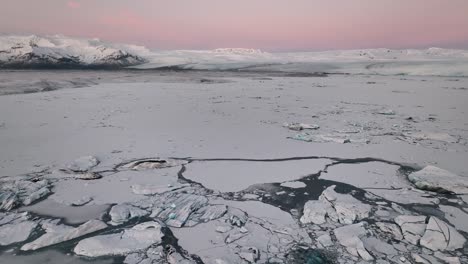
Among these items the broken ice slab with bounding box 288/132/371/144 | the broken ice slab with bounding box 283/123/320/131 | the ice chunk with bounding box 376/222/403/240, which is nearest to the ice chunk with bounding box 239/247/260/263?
the ice chunk with bounding box 376/222/403/240

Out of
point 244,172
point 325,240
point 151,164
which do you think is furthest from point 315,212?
point 151,164

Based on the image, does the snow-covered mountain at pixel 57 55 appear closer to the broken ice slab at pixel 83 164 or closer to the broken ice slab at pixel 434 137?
the broken ice slab at pixel 83 164

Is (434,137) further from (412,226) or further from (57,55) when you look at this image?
(57,55)

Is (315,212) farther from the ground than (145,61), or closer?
closer

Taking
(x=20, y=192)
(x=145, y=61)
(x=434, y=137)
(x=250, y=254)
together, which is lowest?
(x=250, y=254)

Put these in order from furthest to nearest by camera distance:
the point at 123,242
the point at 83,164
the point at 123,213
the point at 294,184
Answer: the point at 83,164, the point at 294,184, the point at 123,213, the point at 123,242

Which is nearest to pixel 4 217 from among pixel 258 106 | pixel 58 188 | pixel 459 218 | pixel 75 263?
pixel 58 188

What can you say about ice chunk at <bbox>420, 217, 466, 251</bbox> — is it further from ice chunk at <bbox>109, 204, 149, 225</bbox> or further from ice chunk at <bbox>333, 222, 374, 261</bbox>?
ice chunk at <bbox>109, 204, 149, 225</bbox>
